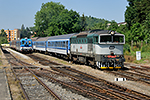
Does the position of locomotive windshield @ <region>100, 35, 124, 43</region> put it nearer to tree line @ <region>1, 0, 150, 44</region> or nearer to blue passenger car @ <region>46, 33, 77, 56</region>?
blue passenger car @ <region>46, 33, 77, 56</region>

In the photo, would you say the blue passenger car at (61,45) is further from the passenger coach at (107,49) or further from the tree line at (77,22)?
the tree line at (77,22)

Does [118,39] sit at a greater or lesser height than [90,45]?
greater

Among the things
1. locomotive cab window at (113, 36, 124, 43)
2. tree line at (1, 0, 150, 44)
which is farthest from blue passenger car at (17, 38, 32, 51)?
locomotive cab window at (113, 36, 124, 43)

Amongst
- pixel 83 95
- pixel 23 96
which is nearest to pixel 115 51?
pixel 83 95

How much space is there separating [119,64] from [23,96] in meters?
9.62

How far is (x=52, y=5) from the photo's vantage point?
81.0 meters

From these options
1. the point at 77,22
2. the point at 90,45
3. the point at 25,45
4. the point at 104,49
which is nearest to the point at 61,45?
the point at 90,45

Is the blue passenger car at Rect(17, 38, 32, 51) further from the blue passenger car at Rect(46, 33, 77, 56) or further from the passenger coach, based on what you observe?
the passenger coach

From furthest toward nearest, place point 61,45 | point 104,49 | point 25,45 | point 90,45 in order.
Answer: point 25,45 < point 61,45 < point 90,45 < point 104,49

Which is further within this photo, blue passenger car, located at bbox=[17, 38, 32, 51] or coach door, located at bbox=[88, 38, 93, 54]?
blue passenger car, located at bbox=[17, 38, 32, 51]

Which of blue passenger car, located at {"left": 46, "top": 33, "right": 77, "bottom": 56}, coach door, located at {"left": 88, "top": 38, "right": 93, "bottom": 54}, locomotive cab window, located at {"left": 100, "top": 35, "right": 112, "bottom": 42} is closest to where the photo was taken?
locomotive cab window, located at {"left": 100, "top": 35, "right": 112, "bottom": 42}

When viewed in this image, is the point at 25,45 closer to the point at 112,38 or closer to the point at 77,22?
the point at 77,22

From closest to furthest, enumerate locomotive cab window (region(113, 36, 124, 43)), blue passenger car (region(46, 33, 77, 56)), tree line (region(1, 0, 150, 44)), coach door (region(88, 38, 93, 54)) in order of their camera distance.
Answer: locomotive cab window (region(113, 36, 124, 43)), coach door (region(88, 38, 93, 54)), blue passenger car (region(46, 33, 77, 56)), tree line (region(1, 0, 150, 44))

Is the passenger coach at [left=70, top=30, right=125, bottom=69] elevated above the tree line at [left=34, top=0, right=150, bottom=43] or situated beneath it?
situated beneath
